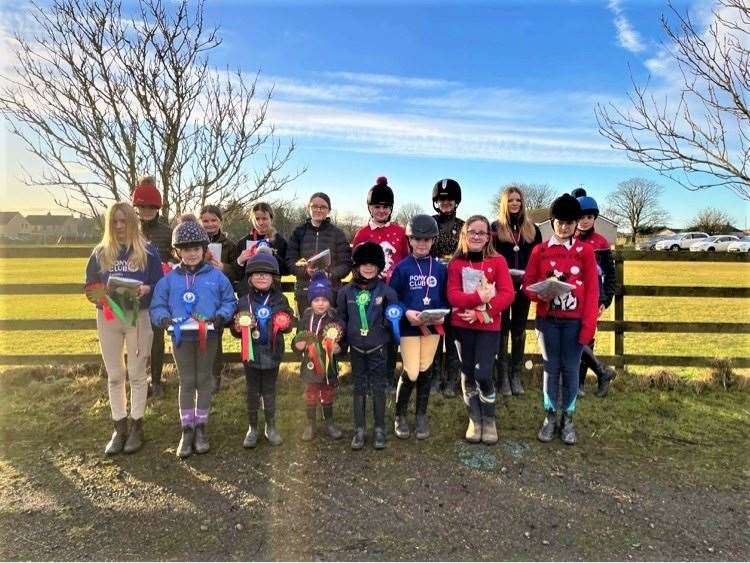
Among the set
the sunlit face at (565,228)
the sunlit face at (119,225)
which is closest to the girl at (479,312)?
the sunlit face at (565,228)

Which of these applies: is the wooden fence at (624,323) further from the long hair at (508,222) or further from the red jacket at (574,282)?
the red jacket at (574,282)

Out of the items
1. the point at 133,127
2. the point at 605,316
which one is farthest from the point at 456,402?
the point at 605,316

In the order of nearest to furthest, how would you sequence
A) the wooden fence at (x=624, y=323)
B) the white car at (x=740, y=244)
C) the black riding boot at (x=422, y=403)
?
the black riding boot at (x=422, y=403)
the wooden fence at (x=624, y=323)
the white car at (x=740, y=244)

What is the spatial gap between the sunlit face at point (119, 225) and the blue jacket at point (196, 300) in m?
0.55

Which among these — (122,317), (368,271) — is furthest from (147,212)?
(368,271)

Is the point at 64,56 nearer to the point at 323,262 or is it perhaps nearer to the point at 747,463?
the point at 323,262

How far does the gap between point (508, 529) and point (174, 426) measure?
3.06 meters

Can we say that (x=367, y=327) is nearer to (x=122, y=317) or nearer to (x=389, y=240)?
(x=389, y=240)

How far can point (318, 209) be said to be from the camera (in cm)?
466

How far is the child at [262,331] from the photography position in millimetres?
3973

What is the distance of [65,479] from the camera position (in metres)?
3.55

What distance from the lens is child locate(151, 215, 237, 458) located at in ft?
12.7

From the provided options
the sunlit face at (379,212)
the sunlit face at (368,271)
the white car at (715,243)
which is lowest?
the sunlit face at (368,271)

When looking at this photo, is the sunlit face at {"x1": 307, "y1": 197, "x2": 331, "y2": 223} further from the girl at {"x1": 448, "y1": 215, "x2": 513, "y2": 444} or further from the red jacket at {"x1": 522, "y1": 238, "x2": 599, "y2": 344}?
the red jacket at {"x1": 522, "y1": 238, "x2": 599, "y2": 344}
